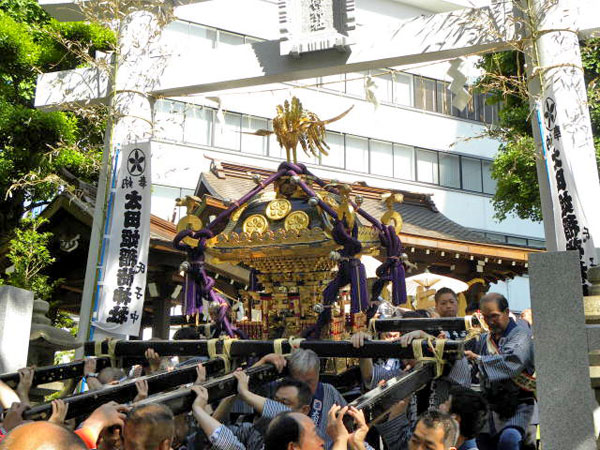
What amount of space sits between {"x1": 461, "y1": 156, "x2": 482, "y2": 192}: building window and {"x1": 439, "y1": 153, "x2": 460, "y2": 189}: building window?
26cm

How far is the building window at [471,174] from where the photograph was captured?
2612cm

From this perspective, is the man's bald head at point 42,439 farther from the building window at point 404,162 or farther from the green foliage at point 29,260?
the building window at point 404,162

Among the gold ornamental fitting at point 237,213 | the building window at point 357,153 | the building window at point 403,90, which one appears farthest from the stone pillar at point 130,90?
the building window at point 403,90

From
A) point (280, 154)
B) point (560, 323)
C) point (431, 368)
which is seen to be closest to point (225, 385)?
point (431, 368)

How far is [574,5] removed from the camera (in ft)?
26.0

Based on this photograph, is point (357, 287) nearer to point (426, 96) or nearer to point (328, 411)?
point (328, 411)

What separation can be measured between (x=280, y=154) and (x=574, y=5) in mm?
15707

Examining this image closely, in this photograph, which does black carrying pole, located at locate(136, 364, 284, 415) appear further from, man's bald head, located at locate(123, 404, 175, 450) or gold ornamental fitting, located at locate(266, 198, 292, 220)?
gold ornamental fitting, located at locate(266, 198, 292, 220)

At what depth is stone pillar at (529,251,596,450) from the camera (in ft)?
14.2

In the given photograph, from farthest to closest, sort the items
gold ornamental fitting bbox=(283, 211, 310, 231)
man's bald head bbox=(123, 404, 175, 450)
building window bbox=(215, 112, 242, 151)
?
1. building window bbox=(215, 112, 242, 151)
2. gold ornamental fitting bbox=(283, 211, 310, 231)
3. man's bald head bbox=(123, 404, 175, 450)

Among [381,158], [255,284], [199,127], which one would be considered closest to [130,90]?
[255,284]

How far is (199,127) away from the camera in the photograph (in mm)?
21953

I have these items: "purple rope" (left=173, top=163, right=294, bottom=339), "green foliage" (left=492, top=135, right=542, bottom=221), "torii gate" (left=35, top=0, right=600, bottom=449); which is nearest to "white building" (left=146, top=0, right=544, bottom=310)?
"green foliage" (left=492, top=135, right=542, bottom=221)

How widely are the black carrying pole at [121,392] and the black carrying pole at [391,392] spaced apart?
4.52ft
